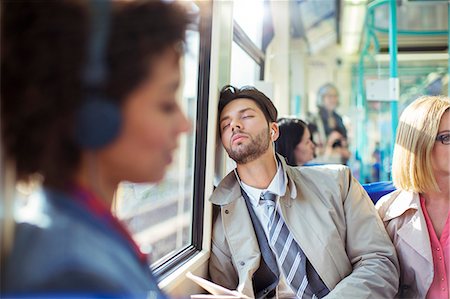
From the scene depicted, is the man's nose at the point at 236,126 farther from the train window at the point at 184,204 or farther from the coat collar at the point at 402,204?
the coat collar at the point at 402,204

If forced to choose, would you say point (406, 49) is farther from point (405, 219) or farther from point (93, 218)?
point (93, 218)

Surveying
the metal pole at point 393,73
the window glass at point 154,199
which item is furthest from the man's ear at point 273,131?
the metal pole at point 393,73

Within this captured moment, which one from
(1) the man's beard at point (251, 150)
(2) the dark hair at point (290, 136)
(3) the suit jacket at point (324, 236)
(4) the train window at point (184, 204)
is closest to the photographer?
(4) the train window at point (184, 204)

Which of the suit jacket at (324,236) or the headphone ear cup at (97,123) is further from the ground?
the headphone ear cup at (97,123)

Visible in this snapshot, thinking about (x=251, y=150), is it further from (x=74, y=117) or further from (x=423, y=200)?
(x=74, y=117)

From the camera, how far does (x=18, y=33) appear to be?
0.49 m

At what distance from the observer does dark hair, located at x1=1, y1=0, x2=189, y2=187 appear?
478 millimetres

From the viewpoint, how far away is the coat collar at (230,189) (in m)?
1.65

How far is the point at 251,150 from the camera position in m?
1.62

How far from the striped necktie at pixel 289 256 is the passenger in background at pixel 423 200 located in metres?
0.36

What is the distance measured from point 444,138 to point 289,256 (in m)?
0.67

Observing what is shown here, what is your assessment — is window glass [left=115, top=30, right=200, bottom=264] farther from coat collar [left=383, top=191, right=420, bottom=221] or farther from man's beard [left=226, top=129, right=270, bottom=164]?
coat collar [left=383, top=191, right=420, bottom=221]

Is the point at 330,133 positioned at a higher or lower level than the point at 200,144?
higher

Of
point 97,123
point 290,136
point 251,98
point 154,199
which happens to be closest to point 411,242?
point 251,98
